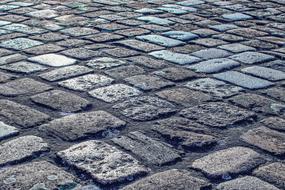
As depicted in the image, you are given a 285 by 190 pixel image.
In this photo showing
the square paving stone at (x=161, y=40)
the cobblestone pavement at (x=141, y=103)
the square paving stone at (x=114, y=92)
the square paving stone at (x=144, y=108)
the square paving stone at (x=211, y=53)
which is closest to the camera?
the cobblestone pavement at (x=141, y=103)

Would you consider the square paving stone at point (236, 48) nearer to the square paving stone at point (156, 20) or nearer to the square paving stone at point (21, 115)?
the square paving stone at point (156, 20)

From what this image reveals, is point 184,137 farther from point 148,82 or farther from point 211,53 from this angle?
point 211,53

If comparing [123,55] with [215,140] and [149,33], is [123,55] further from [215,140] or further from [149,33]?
[215,140]

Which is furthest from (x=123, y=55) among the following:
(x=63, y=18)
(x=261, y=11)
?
(x=261, y=11)

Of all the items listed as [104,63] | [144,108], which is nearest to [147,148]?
[144,108]

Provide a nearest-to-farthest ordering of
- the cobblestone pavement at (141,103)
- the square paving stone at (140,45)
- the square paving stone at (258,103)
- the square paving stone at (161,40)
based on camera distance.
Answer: the cobblestone pavement at (141,103) < the square paving stone at (258,103) < the square paving stone at (140,45) < the square paving stone at (161,40)

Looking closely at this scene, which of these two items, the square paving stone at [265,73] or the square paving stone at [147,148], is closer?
the square paving stone at [147,148]

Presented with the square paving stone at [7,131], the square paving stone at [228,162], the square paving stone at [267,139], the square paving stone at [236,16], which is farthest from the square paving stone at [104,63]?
the square paving stone at [236,16]
